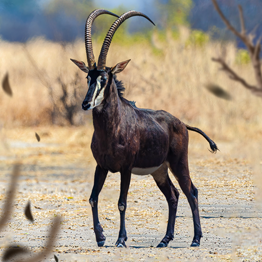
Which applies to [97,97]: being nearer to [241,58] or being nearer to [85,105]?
[85,105]

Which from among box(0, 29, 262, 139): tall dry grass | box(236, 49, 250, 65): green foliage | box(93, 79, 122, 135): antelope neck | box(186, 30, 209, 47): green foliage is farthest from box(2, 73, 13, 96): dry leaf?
box(186, 30, 209, 47): green foliage

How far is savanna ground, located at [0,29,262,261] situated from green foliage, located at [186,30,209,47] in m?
0.18

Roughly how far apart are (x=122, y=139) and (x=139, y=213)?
9.14 ft

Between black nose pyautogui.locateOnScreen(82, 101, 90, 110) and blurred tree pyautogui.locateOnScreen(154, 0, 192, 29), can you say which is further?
blurred tree pyautogui.locateOnScreen(154, 0, 192, 29)

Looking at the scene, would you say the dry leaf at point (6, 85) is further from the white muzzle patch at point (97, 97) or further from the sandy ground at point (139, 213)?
the white muzzle patch at point (97, 97)

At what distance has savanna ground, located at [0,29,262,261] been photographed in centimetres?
592

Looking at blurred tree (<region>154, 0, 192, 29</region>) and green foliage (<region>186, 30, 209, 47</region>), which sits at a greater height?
blurred tree (<region>154, 0, 192, 29</region>)

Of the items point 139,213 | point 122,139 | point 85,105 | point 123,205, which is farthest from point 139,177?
point 85,105

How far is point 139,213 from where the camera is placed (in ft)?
25.7

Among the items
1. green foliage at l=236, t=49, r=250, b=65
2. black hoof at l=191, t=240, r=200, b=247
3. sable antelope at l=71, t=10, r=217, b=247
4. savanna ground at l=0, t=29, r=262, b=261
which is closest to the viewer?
sable antelope at l=71, t=10, r=217, b=247

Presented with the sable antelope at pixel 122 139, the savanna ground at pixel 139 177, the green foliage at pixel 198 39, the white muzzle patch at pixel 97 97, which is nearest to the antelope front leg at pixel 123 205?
the sable antelope at pixel 122 139

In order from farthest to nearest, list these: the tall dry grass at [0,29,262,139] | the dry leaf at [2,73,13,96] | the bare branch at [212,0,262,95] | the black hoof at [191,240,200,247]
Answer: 1. the tall dry grass at [0,29,262,139]
2. the black hoof at [191,240,200,247]
3. the dry leaf at [2,73,13,96]
4. the bare branch at [212,0,262,95]

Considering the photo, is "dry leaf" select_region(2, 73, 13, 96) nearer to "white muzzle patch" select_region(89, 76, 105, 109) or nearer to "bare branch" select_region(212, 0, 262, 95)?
"bare branch" select_region(212, 0, 262, 95)

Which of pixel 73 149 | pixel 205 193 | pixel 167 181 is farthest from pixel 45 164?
pixel 167 181
